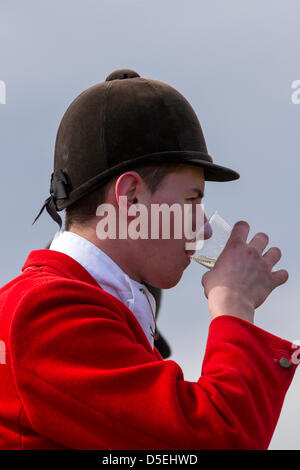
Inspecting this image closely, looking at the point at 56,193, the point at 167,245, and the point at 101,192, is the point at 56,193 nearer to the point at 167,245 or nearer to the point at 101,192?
the point at 101,192

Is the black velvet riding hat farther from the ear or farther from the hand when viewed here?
the hand

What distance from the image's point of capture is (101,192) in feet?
10.7

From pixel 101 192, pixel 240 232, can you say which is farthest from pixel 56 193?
pixel 240 232

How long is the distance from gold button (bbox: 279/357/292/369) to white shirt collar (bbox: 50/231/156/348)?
625 mm

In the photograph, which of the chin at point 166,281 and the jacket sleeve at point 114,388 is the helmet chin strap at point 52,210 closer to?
the chin at point 166,281

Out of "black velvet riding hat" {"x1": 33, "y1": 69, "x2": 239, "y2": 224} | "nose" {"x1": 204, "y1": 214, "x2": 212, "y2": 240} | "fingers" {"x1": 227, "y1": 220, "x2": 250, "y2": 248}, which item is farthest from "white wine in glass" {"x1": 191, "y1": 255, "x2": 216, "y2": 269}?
"black velvet riding hat" {"x1": 33, "y1": 69, "x2": 239, "y2": 224}

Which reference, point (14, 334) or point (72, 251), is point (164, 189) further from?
point (14, 334)

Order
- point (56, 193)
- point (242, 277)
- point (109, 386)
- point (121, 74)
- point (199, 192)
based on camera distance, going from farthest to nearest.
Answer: point (121, 74)
point (56, 193)
point (199, 192)
point (242, 277)
point (109, 386)

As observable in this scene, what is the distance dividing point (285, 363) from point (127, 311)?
2.12 feet

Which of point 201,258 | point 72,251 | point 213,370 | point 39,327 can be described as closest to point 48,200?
point 72,251

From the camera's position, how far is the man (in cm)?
265

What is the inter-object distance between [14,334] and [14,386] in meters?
0.21

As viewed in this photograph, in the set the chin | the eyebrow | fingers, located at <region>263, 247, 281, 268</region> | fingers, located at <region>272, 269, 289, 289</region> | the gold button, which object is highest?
the eyebrow

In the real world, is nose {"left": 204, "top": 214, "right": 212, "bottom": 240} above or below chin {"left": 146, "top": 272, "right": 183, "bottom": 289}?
above
